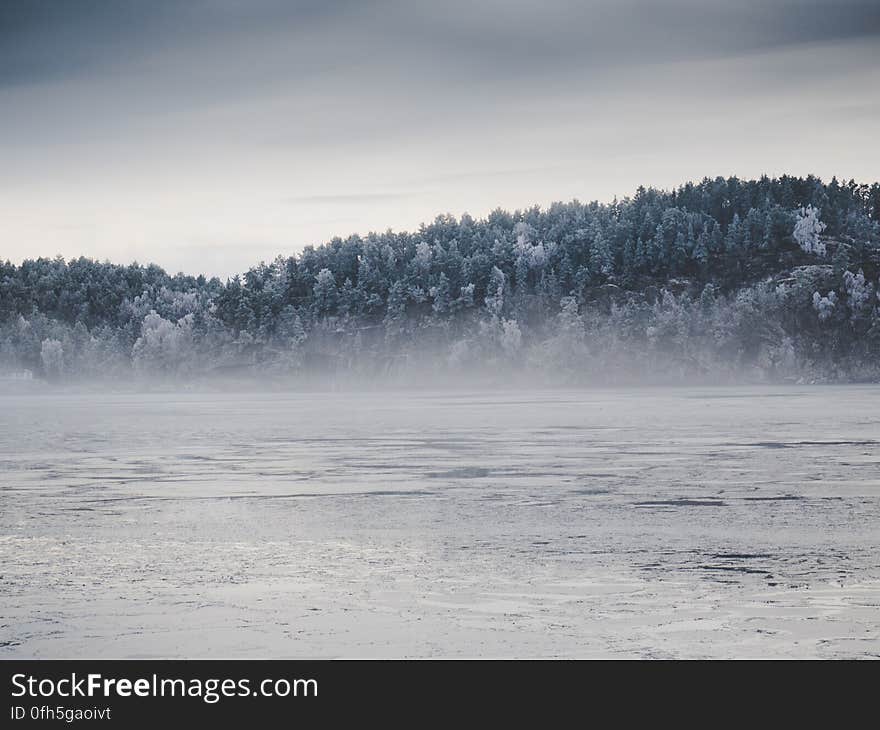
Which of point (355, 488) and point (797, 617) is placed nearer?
point (797, 617)

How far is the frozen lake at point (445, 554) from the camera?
11000mm

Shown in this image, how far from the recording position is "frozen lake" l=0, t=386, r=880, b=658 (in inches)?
433

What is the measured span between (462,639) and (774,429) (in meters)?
35.4

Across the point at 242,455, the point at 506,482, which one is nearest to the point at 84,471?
the point at 242,455

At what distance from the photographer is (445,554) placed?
15.8 meters

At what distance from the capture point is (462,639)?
1090cm

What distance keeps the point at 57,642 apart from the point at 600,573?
6.15 metres

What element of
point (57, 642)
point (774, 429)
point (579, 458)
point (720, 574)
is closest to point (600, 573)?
point (720, 574)

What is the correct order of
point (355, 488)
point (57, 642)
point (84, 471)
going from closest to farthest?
point (57, 642), point (355, 488), point (84, 471)

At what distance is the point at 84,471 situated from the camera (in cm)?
2892

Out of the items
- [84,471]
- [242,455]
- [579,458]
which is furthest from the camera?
[242,455]
